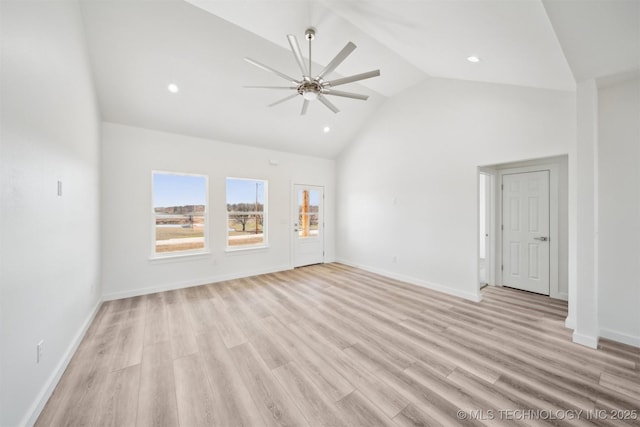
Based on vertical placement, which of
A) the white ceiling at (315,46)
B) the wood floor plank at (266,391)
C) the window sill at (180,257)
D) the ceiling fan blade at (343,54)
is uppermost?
the white ceiling at (315,46)

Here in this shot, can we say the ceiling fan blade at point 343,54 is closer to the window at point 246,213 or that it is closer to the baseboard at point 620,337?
the window at point 246,213

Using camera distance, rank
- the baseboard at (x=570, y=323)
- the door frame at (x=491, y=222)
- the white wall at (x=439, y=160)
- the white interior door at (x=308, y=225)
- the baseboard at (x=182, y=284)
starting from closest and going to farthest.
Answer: the baseboard at (x=570, y=323)
the white wall at (x=439, y=160)
the baseboard at (x=182, y=284)
the door frame at (x=491, y=222)
the white interior door at (x=308, y=225)

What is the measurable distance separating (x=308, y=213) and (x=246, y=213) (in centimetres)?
163

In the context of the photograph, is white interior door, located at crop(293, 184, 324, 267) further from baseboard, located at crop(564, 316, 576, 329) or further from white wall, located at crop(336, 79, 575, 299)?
baseboard, located at crop(564, 316, 576, 329)

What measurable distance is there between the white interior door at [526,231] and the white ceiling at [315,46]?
1.81 meters

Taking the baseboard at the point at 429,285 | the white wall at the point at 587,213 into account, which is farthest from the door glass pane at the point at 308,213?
the white wall at the point at 587,213

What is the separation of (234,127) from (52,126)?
286 cm

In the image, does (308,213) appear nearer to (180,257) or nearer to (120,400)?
(180,257)

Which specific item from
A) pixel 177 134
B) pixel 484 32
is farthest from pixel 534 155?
pixel 177 134

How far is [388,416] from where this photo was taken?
165 centimetres

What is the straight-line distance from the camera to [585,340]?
8.28 feet

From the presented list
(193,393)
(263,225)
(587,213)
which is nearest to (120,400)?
(193,393)

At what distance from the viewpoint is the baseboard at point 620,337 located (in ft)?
8.30

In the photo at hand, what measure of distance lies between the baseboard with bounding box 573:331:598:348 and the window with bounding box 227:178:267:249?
16.4ft
